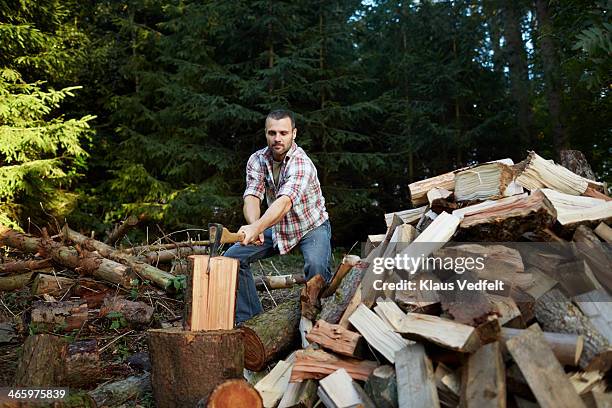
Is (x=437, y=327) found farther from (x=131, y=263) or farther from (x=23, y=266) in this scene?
(x=23, y=266)

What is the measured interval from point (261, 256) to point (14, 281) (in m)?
2.87

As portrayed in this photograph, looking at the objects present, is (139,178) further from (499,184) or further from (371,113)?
(499,184)

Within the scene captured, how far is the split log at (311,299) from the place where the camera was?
315 centimetres

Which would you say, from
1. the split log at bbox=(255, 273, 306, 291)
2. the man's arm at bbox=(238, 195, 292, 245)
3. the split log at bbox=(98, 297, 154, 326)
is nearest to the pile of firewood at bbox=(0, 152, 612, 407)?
the man's arm at bbox=(238, 195, 292, 245)

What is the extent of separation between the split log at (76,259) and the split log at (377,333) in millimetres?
2831

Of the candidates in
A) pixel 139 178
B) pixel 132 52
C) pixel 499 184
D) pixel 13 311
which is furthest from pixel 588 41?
pixel 132 52

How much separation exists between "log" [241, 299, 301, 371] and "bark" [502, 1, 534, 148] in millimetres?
8328

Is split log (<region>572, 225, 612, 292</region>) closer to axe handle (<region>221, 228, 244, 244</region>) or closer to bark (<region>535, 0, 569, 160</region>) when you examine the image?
axe handle (<region>221, 228, 244, 244</region>)

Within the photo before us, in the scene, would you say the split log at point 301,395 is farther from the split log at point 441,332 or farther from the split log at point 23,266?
the split log at point 23,266

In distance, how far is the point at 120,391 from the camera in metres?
2.98

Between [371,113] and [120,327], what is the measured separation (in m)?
7.68

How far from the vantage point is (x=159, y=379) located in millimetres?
2617

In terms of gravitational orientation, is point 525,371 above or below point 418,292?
below

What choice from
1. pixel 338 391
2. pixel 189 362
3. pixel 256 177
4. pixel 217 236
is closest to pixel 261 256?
pixel 256 177
